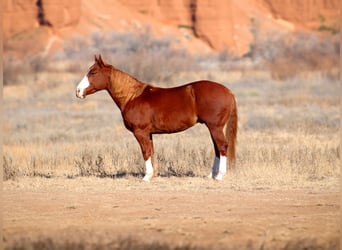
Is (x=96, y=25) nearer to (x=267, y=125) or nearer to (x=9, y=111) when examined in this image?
(x=9, y=111)

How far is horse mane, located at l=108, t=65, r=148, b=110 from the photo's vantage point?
13586 mm

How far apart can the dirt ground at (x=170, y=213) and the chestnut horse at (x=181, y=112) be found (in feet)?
1.81

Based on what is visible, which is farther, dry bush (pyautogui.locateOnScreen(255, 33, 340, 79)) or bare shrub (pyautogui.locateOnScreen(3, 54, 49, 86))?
dry bush (pyautogui.locateOnScreen(255, 33, 340, 79))

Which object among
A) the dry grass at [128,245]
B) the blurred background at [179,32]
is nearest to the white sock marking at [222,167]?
the dry grass at [128,245]

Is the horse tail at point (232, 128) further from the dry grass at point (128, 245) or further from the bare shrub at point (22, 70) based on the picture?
the bare shrub at point (22, 70)

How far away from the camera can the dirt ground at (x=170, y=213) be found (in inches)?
368

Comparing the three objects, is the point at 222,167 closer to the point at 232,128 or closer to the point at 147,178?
the point at 232,128

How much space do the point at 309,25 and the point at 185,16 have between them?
10.7 meters

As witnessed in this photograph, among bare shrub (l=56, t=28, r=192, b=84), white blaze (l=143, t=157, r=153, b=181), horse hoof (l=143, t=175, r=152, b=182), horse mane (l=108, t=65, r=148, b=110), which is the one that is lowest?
horse hoof (l=143, t=175, r=152, b=182)

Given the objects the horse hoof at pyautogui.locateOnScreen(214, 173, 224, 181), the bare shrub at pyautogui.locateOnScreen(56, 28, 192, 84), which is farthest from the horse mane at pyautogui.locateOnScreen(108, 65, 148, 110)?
the bare shrub at pyautogui.locateOnScreen(56, 28, 192, 84)

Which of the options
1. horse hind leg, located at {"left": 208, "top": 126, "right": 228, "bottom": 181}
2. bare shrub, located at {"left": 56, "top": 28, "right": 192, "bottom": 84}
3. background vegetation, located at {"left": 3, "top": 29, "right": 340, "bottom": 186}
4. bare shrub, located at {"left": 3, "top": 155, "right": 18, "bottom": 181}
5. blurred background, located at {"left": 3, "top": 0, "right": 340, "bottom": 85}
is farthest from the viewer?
blurred background, located at {"left": 3, "top": 0, "right": 340, "bottom": 85}

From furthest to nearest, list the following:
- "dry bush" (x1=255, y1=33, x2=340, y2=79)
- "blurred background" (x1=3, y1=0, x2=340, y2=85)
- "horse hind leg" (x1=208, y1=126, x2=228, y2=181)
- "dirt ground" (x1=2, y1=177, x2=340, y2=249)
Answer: "blurred background" (x1=3, y1=0, x2=340, y2=85)
"dry bush" (x1=255, y1=33, x2=340, y2=79)
"horse hind leg" (x1=208, y1=126, x2=228, y2=181)
"dirt ground" (x1=2, y1=177, x2=340, y2=249)

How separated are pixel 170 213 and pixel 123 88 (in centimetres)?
332

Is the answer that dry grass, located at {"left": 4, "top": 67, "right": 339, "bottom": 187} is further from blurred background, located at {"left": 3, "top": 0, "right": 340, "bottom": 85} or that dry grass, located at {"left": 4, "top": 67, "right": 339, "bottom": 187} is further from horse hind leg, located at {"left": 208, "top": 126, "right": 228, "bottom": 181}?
blurred background, located at {"left": 3, "top": 0, "right": 340, "bottom": 85}
